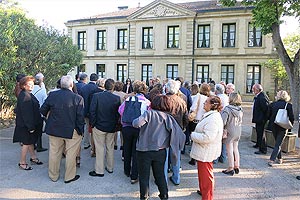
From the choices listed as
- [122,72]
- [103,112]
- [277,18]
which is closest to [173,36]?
[122,72]

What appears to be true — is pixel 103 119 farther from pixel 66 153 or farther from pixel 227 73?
pixel 227 73

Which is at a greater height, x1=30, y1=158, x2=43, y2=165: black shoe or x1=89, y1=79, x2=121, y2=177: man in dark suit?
x1=89, y1=79, x2=121, y2=177: man in dark suit

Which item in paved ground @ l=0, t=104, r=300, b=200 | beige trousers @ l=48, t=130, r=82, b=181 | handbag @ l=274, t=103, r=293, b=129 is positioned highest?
handbag @ l=274, t=103, r=293, b=129

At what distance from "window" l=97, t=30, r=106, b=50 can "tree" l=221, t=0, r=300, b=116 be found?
20.3 meters

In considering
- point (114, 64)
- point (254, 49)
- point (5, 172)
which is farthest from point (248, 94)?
point (5, 172)

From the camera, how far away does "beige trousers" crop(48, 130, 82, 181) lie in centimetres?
526

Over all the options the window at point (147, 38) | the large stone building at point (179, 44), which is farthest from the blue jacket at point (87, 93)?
the window at point (147, 38)

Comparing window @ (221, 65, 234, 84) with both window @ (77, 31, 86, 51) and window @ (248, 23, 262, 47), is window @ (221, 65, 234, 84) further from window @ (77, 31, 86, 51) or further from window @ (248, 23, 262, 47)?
window @ (77, 31, 86, 51)

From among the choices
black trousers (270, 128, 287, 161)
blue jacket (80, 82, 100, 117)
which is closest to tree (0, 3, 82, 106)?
blue jacket (80, 82, 100, 117)

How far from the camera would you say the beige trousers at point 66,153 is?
5.26 metres

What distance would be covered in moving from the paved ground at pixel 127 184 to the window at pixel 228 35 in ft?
67.7

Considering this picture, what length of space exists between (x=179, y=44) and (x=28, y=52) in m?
18.7

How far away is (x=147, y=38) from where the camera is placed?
29047 millimetres

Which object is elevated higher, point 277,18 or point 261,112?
point 277,18
